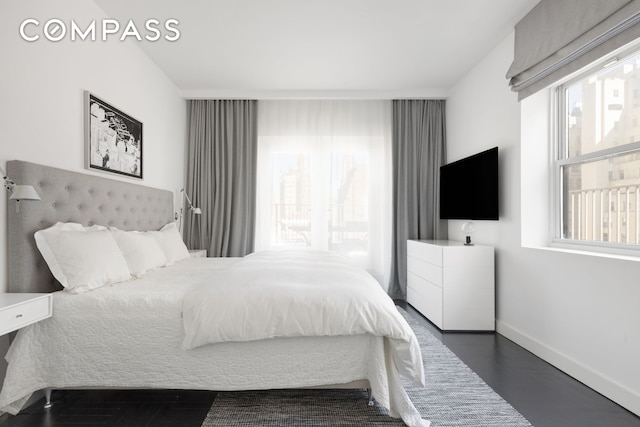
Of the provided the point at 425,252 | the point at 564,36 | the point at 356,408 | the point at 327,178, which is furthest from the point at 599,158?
the point at 327,178

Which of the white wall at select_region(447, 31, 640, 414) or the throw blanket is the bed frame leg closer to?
the throw blanket

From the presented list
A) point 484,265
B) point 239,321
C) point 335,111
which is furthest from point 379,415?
point 335,111

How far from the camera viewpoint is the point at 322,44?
3174 mm

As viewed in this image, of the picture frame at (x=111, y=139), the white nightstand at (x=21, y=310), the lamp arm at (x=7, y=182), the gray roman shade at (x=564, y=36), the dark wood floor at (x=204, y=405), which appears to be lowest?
the dark wood floor at (x=204, y=405)

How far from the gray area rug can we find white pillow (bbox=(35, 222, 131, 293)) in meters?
0.97

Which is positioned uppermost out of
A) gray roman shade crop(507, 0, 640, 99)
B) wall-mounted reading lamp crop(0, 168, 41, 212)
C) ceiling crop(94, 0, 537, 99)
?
ceiling crop(94, 0, 537, 99)

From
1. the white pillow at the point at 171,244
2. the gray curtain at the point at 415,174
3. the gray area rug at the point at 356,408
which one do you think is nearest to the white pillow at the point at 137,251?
the white pillow at the point at 171,244

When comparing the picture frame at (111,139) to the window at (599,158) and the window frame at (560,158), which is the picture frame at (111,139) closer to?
the window frame at (560,158)

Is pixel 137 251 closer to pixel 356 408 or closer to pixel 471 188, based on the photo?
pixel 356 408

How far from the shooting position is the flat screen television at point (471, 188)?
3.21 meters

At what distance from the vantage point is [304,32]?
9.75 feet

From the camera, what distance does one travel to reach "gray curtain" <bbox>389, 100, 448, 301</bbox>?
14.6ft

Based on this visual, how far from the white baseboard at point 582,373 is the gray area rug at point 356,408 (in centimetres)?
63

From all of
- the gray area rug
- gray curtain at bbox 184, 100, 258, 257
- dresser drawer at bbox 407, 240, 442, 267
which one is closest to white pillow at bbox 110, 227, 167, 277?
the gray area rug
